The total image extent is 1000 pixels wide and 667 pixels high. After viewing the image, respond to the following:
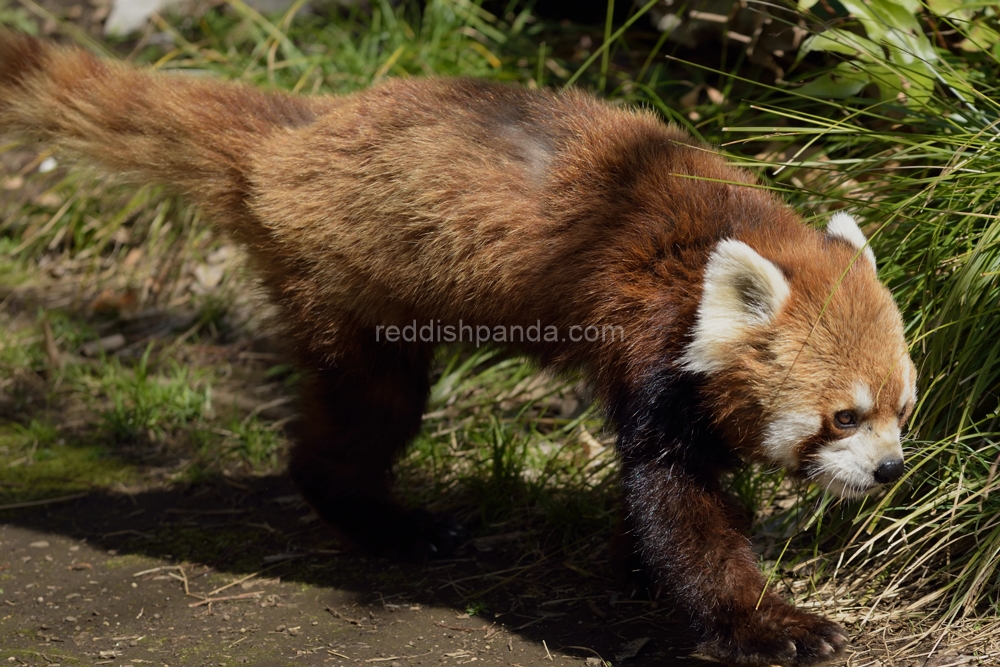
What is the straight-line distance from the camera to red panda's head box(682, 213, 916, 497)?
3.09m

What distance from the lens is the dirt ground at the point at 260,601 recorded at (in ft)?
11.6

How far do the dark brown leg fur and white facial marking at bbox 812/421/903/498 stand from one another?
1756 mm

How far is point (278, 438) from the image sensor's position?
209 inches

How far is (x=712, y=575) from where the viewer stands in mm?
3207

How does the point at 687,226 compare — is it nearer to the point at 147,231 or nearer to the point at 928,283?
the point at 928,283

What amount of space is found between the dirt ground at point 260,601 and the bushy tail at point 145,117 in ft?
5.26

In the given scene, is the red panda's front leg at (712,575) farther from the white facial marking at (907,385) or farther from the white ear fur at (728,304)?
the white facial marking at (907,385)

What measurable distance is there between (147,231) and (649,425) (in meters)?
4.74

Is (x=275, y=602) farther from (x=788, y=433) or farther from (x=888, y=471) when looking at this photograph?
(x=888, y=471)

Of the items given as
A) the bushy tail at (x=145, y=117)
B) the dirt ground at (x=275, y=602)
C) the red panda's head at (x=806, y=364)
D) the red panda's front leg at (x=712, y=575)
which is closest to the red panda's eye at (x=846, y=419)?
the red panda's head at (x=806, y=364)

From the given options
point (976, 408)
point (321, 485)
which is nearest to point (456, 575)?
point (321, 485)

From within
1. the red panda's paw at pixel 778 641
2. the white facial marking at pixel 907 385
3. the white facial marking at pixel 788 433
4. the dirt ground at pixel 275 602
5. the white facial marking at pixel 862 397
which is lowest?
the dirt ground at pixel 275 602

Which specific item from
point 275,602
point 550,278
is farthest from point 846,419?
point 275,602

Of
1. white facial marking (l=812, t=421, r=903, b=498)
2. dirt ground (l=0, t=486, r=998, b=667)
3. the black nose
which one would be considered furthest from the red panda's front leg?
the black nose
